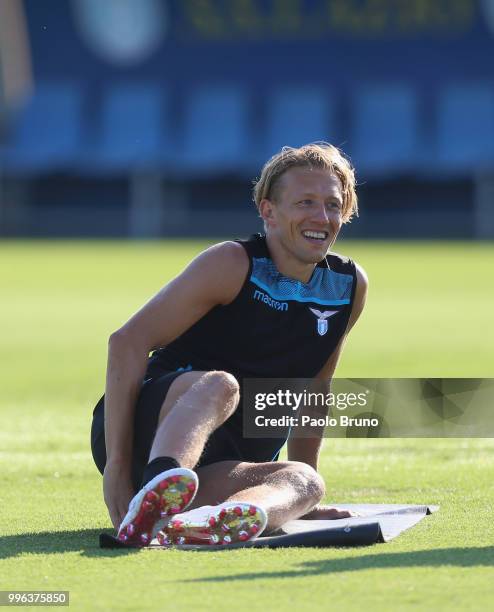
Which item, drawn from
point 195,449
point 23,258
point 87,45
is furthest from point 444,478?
point 87,45

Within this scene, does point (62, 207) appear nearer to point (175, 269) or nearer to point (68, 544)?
point (175, 269)

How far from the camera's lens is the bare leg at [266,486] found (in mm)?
5148

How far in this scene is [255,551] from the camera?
4.77 m

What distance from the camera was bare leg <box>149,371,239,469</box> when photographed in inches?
192

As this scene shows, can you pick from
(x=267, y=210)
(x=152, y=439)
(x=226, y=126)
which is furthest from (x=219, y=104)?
(x=152, y=439)

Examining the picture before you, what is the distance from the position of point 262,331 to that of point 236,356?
139 mm

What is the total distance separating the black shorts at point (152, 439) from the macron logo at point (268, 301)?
45 centimetres

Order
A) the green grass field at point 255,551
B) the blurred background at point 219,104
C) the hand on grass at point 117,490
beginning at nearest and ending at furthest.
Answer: the green grass field at point 255,551 → the hand on grass at point 117,490 → the blurred background at point 219,104

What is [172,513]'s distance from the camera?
4.73 m

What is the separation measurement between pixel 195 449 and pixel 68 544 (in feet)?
1.95

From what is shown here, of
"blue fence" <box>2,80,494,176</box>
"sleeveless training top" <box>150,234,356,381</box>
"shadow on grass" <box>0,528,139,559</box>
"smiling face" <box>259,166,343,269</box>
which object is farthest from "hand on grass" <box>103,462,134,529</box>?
"blue fence" <box>2,80,494,176</box>

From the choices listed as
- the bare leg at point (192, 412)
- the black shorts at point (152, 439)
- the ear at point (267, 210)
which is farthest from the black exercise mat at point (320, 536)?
the ear at point (267, 210)

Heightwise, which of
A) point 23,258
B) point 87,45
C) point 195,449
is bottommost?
point 23,258

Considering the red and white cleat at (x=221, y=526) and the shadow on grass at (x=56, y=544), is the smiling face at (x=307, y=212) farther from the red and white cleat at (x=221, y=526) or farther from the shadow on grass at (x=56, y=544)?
the shadow on grass at (x=56, y=544)
